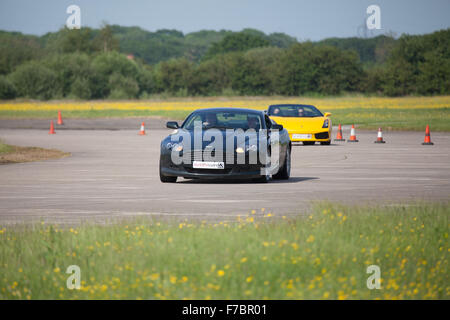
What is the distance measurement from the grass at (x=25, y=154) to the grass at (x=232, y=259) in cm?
1526

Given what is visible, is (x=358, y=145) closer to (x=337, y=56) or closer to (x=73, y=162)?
(x=73, y=162)

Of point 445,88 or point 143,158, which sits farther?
point 445,88

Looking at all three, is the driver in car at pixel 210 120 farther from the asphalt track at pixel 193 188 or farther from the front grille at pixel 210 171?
the front grille at pixel 210 171

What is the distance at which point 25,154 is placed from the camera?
28031 millimetres

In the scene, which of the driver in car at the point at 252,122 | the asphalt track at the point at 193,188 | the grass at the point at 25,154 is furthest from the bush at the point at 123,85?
the driver in car at the point at 252,122

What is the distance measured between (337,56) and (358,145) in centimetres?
9658

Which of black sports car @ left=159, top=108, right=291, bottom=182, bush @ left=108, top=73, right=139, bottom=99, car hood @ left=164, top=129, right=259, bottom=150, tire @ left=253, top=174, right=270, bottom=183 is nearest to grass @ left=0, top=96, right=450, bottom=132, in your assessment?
bush @ left=108, top=73, right=139, bottom=99

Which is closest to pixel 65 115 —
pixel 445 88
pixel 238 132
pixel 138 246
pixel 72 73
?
pixel 72 73

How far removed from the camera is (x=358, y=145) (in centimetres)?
3394

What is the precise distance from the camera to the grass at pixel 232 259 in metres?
7.40

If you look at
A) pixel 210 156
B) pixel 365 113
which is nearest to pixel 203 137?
pixel 210 156

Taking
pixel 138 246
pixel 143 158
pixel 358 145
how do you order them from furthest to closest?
pixel 358 145 < pixel 143 158 < pixel 138 246

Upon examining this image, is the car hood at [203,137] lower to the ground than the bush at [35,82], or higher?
lower
